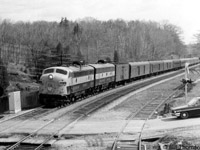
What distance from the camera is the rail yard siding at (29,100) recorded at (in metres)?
26.4

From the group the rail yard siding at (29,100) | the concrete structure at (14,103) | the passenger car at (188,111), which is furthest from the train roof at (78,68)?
the passenger car at (188,111)

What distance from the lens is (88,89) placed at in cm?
3194

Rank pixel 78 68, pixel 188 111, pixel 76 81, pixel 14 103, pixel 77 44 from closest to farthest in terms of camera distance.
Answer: pixel 188 111 → pixel 14 103 → pixel 76 81 → pixel 78 68 → pixel 77 44

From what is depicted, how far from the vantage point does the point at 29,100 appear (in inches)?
1078

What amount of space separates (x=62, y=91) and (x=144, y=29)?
394 feet

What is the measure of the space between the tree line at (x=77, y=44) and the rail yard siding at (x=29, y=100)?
102 feet

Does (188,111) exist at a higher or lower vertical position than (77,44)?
lower

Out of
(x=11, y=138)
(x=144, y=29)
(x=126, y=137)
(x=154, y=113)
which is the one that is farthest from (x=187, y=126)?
(x=144, y=29)

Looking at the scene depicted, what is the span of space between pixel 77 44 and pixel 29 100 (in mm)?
69759

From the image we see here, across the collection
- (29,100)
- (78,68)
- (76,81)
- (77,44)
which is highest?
(77,44)

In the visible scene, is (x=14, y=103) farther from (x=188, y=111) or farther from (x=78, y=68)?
(x=188, y=111)

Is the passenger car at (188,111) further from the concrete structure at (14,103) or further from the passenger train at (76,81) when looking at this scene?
the concrete structure at (14,103)

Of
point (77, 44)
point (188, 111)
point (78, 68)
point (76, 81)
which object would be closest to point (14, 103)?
point (76, 81)

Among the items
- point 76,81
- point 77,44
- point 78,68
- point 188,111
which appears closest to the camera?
point 188,111
